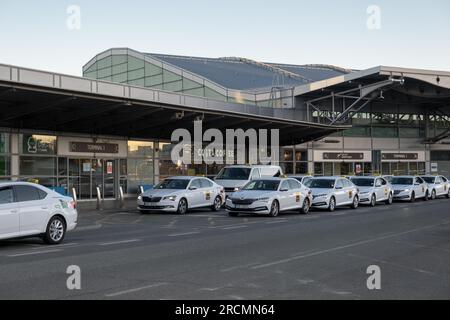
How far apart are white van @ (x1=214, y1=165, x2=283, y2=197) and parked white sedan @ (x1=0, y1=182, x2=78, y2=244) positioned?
1402cm

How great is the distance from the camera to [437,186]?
38.2 m

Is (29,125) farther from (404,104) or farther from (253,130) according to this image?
(404,104)

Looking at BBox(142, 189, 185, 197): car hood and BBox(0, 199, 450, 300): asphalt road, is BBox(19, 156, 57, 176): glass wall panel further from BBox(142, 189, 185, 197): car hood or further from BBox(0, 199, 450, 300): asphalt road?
BBox(0, 199, 450, 300): asphalt road

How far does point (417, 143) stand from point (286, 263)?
46.5 m

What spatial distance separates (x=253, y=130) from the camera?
3762 cm

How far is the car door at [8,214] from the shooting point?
515 inches

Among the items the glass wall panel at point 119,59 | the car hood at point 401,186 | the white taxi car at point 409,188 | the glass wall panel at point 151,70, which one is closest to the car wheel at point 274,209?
the white taxi car at point 409,188

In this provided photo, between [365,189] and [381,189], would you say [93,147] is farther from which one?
[381,189]

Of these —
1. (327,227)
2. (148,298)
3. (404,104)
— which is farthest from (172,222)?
(404,104)

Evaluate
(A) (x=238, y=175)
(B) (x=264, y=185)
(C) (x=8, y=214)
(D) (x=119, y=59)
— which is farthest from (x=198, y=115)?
(D) (x=119, y=59)

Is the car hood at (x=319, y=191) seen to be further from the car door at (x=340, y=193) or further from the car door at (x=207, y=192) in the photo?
the car door at (x=207, y=192)

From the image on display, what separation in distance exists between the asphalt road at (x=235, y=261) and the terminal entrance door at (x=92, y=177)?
11.7 m

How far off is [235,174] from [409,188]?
10860mm
